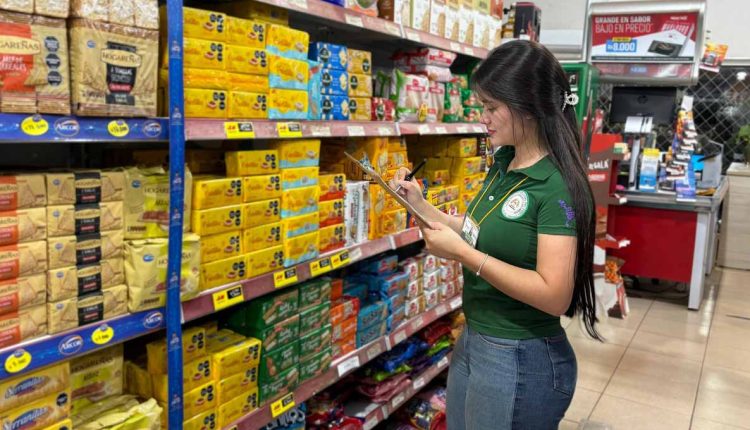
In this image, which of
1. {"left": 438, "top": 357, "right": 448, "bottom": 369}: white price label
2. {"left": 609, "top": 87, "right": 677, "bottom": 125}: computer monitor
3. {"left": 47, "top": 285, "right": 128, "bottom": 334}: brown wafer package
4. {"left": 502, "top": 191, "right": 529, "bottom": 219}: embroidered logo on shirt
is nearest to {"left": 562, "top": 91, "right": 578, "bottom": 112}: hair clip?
{"left": 502, "top": 191, "right": 529, "bottom": 219}: embroidered logo on shirt

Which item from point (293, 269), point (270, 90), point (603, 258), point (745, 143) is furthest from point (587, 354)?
point (745, 143)

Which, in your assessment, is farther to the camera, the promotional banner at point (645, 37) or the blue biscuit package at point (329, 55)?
the promotional banner at point (645, 37)

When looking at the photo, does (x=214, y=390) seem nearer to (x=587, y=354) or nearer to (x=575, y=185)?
(x=575, y=185)

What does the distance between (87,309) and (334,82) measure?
1.24 m

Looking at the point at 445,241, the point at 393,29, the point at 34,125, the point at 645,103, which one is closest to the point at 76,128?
the point at 34,125

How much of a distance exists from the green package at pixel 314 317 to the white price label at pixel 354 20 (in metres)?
1.08

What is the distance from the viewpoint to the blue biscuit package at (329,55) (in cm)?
231

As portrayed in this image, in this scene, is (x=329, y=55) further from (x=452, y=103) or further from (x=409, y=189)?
(x=452, y=103)

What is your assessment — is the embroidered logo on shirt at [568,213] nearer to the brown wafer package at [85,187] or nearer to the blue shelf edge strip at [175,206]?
the blue shelf edge strip at [175,206]

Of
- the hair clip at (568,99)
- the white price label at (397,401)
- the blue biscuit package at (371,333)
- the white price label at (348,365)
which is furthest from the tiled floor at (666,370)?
the hair clip at (568,99)

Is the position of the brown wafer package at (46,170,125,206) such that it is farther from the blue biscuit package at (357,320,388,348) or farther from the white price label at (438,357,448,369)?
the white price label at (438,357,448,369)

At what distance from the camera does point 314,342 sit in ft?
7.73

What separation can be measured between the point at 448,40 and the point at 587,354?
2942 millimetres

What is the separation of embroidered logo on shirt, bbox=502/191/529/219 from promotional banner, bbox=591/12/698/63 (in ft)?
19.4
